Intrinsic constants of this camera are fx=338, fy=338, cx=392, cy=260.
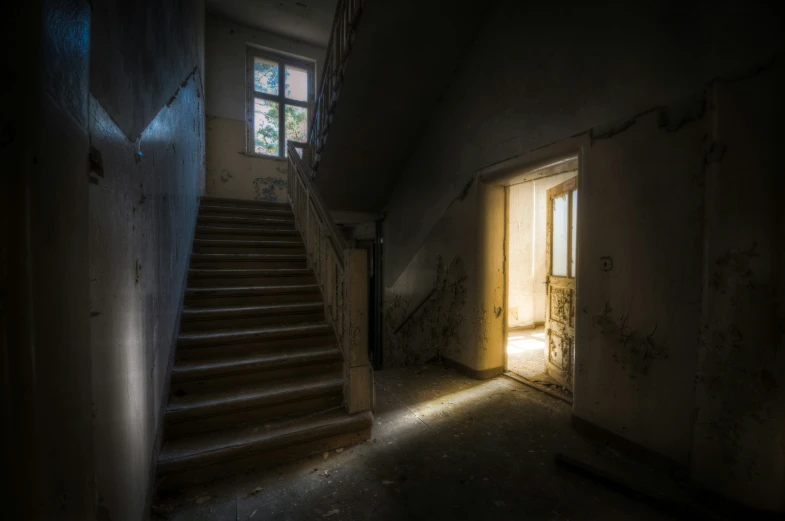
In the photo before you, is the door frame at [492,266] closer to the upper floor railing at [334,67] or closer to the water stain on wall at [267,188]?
the upper floor railing at [334,67]

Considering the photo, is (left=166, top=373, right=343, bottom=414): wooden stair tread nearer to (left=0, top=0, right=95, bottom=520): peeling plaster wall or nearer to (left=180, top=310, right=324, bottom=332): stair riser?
(left=180, top=310, right=324, bottom=332): stair riser

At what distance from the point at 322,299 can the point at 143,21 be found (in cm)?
275

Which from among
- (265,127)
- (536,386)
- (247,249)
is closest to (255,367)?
(247,249)

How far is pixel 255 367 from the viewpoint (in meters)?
2.82

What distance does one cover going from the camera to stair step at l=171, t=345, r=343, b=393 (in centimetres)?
262

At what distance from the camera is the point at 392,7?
11.1 ft

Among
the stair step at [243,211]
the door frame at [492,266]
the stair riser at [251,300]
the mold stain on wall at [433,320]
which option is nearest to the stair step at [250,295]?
the stair riser at [251,300]

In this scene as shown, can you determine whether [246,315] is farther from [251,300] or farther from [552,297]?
[552,297]

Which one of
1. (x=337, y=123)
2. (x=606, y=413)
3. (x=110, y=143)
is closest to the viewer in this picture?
(x=110, y=143)

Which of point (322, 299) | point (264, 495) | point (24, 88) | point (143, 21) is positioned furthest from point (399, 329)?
point (24, 88)

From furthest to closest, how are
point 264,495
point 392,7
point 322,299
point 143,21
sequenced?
point 322,299
point 392,7
point 264,495
point 143,21

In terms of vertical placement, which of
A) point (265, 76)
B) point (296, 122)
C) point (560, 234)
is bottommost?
point (560, 234)

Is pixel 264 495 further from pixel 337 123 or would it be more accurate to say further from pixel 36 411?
pixel 337 123

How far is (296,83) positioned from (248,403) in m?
8.35
